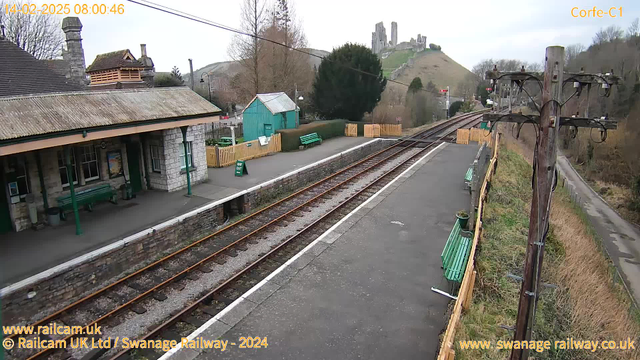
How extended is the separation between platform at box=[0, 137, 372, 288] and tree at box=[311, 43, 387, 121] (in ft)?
50.0

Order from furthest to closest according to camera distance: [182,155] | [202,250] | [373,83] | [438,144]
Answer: [373,83], [438,144], [182,155], [202,250]

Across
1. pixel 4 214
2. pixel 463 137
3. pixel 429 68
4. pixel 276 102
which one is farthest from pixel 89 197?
pixel 429 68

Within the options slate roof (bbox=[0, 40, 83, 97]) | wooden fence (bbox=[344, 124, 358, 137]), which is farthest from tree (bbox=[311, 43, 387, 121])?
slate roof (bbox=[0, 40, 83, 97])

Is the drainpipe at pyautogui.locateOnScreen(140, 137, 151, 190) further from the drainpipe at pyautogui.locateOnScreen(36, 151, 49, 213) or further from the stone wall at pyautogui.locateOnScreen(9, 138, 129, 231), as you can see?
the drainpipe at pyautogui.locateOnScreen(36, 151, 49, 213)

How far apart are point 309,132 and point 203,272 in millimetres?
17236

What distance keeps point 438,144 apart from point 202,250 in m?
20.2

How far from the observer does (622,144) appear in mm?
28203

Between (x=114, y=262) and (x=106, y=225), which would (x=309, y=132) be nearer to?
(x=106, y=225)

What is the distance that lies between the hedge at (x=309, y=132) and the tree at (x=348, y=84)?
2674 mm

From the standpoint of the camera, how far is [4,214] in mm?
10797

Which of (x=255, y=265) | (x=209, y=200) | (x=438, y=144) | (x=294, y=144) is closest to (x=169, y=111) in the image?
(x=209, y=200)

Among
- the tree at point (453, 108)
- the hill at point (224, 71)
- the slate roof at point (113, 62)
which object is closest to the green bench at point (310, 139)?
the slate roof at point (113, 62)

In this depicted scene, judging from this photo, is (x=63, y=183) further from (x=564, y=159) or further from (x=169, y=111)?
(x=564, y=159)

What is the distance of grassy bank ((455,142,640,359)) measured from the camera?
262 inches
